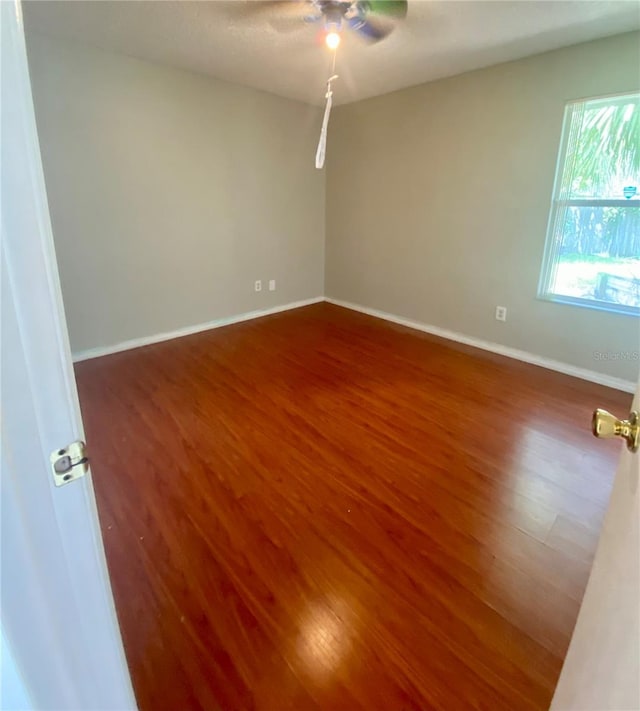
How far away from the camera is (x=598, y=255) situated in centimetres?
292

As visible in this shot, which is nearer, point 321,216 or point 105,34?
point 105,34

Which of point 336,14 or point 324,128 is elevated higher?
point 336,14

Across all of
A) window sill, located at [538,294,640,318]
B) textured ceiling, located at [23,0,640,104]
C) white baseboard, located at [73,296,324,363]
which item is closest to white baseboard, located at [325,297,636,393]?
window sill, located at [538,294,640,318]

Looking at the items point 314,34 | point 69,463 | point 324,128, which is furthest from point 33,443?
point 314,34

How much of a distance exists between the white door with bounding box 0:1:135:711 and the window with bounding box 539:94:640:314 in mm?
3389

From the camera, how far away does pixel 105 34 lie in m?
2.62

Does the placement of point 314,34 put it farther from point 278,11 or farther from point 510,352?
point 510,352

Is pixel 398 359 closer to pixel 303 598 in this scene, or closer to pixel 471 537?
pixel 471 537

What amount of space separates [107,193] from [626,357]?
13.4ft

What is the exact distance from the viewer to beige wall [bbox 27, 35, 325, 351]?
114 inches

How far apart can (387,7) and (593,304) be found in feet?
7.83

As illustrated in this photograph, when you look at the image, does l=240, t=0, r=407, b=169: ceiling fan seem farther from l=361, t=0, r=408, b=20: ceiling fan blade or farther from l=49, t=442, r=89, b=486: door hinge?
l=49, t=442, r=89, b=486: door hinge

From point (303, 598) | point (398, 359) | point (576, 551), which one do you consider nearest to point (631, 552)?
point (303, 598)

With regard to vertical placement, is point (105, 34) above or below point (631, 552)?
above
